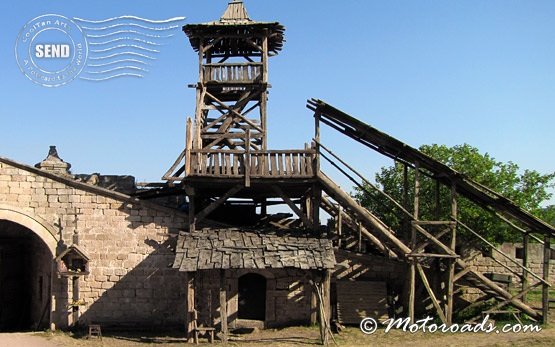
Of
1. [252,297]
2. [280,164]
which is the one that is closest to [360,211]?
[280,164]

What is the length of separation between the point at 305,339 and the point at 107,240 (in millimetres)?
7216

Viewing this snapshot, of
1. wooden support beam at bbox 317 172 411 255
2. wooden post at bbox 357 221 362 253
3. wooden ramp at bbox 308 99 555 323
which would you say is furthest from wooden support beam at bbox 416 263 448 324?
wooden post at bbox 357 221 362 253

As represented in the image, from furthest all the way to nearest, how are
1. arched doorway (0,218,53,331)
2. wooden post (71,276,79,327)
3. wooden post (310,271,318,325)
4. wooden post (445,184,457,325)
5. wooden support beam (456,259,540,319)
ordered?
arched doorway (0,218,53,331)
wooden post (71,276,79,327)
wooden post (310,271,318,325)
wooden support beam (456,259,540,319)
wooden post (445,184,457,325)

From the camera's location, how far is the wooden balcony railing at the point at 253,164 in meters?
17.3

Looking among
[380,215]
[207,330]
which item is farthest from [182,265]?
[380,215]

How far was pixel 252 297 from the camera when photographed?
17922mm

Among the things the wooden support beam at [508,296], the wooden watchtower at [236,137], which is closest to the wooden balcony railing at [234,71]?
the wooden watchtower at [236,137]

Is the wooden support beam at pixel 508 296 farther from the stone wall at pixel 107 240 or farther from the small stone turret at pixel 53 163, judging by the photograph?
the small stone turret at pixel 53 163

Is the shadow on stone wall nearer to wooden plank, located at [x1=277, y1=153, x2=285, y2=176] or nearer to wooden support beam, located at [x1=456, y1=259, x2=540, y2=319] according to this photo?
wooden plank, located at [x1=277, y1=153, x2=285, y2=176]

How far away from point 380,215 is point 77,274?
16.7 meters

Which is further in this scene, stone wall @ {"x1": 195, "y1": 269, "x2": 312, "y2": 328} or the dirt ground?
stone wall @ {"x1": 195, "y1": 269, "x2": 312, "y2": 328}

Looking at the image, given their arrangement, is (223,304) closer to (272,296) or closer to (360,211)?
(272,296)

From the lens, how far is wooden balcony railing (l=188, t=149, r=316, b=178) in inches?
682

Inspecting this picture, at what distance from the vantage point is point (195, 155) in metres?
17.4
